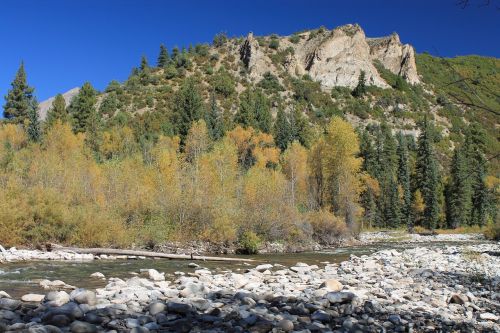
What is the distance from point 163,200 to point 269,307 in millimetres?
21567

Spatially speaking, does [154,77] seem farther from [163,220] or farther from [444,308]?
[444,308]

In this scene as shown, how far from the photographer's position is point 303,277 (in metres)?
12.9

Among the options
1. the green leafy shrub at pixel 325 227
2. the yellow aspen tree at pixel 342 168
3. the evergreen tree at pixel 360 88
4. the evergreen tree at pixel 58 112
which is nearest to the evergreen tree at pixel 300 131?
the yellow aspen tree at pixel 342 168

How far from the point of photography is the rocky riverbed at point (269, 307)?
22.3ft

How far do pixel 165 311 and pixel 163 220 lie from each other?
20.8m

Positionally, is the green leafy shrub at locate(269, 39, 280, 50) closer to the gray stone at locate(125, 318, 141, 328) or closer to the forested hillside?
the forested hillside

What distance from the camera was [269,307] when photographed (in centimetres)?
855

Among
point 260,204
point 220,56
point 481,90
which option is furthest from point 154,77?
point 481,90

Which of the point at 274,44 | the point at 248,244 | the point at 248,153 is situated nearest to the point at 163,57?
the point at 274,44

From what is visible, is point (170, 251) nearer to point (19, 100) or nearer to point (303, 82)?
point (19, 100)

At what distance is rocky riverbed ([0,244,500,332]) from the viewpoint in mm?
6805

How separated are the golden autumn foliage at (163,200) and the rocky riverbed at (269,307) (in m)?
13.1

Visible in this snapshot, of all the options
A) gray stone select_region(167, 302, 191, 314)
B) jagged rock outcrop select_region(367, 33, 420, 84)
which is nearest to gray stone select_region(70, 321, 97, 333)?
gray stone select_region(167, 302, 191, 314)

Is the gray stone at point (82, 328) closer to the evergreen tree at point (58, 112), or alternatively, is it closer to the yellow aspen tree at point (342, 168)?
the yellow aspen tree at point (342, 168)
